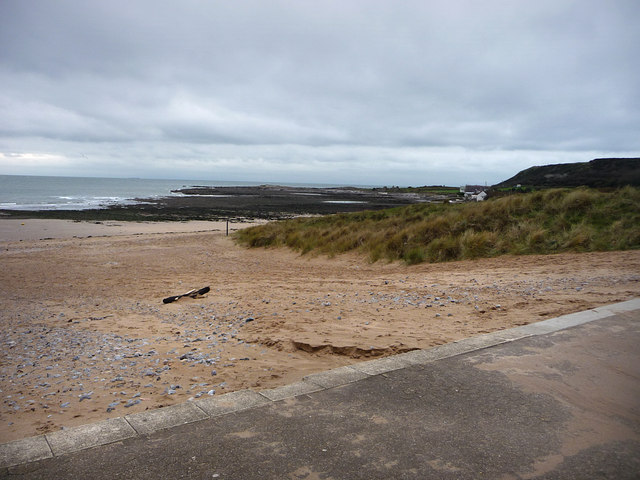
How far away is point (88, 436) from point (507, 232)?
12586 mm

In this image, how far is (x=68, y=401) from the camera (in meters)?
4.14

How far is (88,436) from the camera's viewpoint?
2861 millimetres

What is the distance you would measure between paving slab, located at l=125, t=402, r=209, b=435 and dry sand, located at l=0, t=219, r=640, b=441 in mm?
772

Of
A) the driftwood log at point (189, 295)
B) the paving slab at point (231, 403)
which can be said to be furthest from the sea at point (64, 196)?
the paving slab at point (231, 403)

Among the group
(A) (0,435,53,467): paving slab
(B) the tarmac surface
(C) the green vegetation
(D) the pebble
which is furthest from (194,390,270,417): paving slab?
(C) the green vegetation

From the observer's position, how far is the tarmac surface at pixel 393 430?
252 cm

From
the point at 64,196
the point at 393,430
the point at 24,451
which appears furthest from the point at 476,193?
the point at 24,451

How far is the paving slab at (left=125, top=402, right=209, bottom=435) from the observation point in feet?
9.78

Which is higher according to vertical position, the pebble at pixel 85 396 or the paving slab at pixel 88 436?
the paving slab at pixel 88 436

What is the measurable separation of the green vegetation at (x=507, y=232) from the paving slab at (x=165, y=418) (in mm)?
9870

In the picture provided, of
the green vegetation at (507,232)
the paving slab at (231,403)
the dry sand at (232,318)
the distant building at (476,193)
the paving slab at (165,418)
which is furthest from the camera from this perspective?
the distant building at (476,193)

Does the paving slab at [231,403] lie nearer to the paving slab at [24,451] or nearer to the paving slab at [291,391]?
the paving slab at [291,391]

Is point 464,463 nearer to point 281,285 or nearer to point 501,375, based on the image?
point 501,375

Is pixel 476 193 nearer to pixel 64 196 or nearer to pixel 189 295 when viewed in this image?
pixel 189 295
